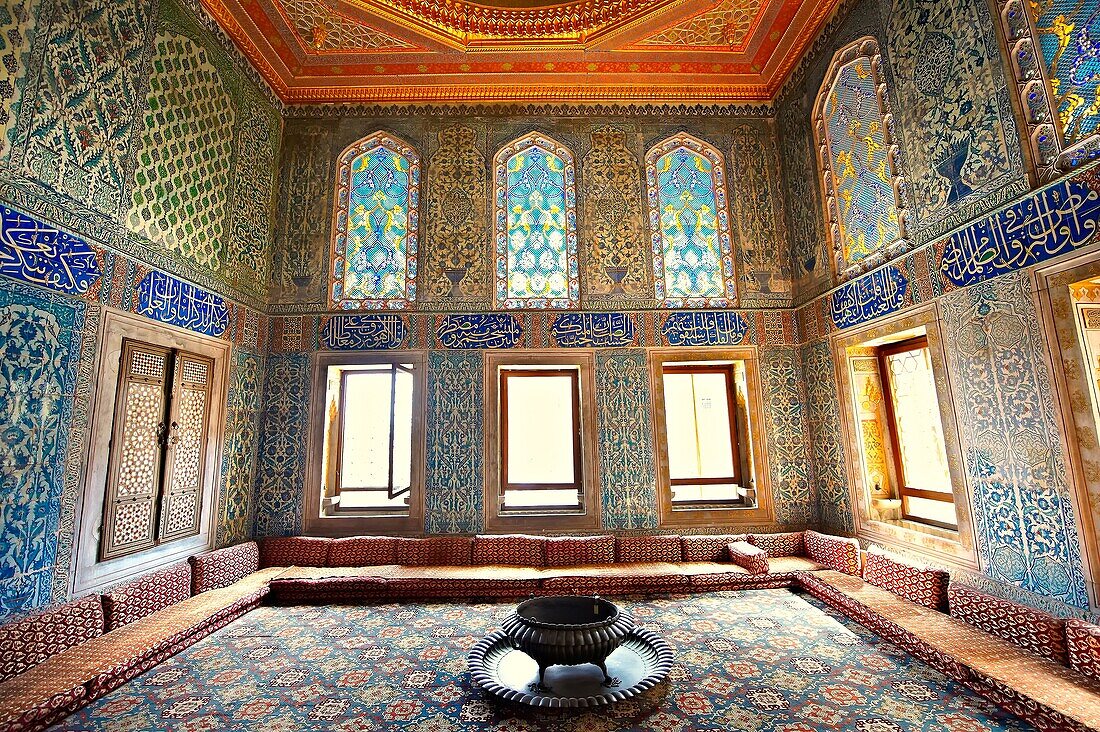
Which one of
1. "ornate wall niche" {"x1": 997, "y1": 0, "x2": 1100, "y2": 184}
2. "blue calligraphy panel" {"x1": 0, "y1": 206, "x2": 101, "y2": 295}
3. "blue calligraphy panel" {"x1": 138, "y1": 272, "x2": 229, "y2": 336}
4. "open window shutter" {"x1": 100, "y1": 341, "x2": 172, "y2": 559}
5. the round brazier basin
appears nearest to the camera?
the round brazier basin

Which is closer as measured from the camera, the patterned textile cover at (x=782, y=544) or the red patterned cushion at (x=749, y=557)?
the red patterned cushion at (x=749, y=557)

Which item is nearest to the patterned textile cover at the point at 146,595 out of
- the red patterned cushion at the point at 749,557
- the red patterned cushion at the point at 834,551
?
the red patterned cushion at the point at 749,557

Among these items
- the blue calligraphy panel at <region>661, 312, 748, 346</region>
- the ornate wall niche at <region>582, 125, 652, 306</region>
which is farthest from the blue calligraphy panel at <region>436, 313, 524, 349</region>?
the blue calligraphy panel at <region>661, 312, 748, 346</region>

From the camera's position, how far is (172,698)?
3.14 metres

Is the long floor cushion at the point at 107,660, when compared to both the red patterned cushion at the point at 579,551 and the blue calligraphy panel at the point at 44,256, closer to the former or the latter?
the blue calligraphy panel at the point at 44,256

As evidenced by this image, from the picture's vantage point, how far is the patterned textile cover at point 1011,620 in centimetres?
314

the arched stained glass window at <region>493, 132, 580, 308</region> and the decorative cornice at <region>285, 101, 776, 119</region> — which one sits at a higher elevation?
the decorative cornice at <region>285, 101, 776, 119</region>

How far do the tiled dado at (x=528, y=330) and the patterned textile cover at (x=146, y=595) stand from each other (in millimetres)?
2625

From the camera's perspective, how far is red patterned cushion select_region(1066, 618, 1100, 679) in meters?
2.87

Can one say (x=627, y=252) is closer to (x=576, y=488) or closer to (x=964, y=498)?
(x=576, y=488)

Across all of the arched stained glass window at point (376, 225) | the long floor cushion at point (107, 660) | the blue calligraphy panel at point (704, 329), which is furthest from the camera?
the arched stained glass window at point (376, 225)

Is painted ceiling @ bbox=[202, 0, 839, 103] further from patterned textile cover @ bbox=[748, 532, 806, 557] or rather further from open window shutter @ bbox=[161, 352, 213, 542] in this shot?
patterned textile cover @ bbox=[748, 532, 806, 557]

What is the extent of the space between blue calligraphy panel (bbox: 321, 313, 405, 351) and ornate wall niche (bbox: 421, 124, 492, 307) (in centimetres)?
56

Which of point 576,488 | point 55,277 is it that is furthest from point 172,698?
point 576,488
